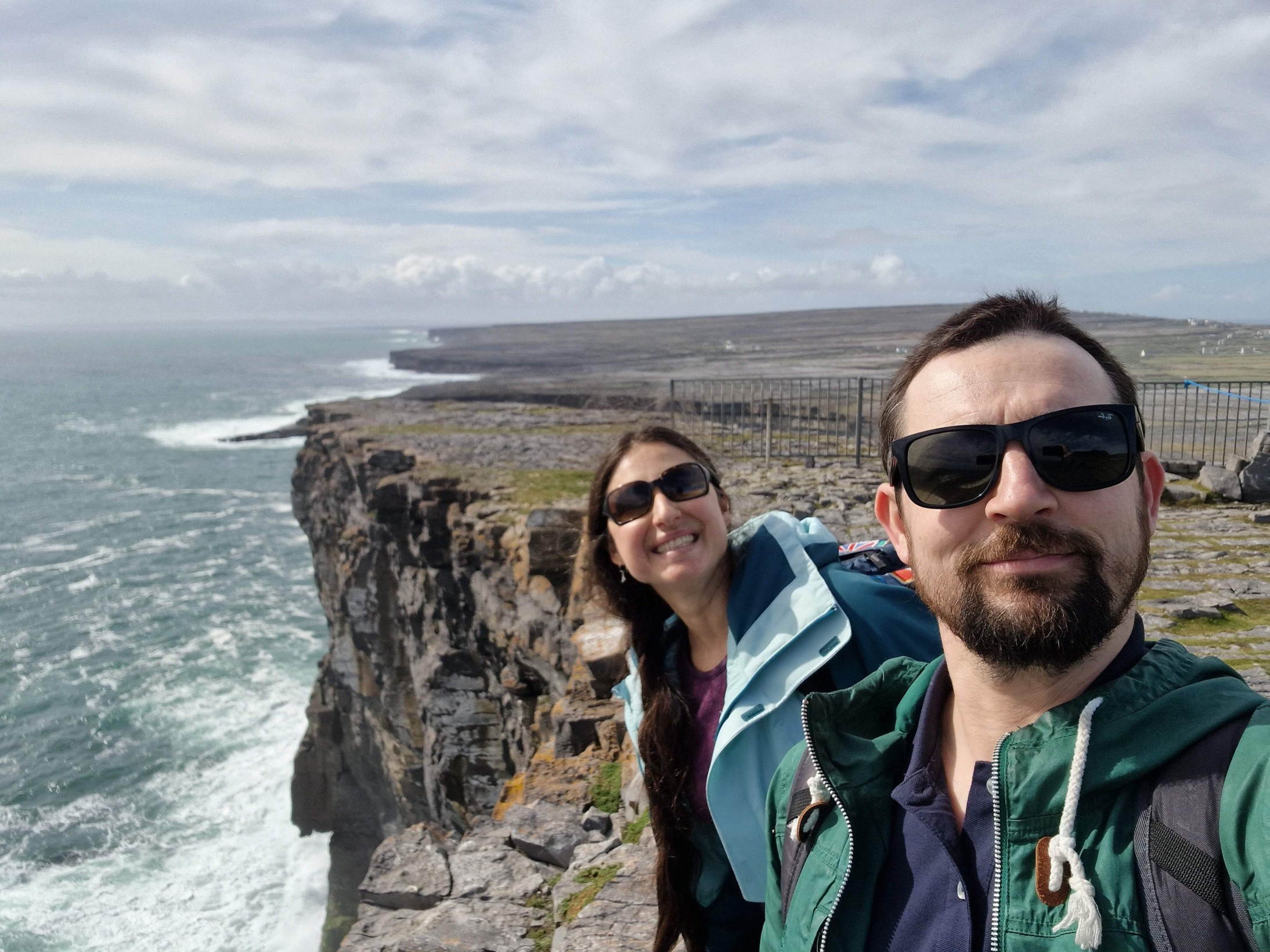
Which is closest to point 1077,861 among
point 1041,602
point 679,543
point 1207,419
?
point 1041,602

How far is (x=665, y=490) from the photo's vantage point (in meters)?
4.36

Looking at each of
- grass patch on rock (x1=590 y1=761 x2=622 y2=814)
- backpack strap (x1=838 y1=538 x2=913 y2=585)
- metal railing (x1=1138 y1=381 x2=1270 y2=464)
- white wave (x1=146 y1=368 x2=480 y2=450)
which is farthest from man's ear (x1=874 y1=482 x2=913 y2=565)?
white wave (x1=146 y1=368 x2=480 y2=450)

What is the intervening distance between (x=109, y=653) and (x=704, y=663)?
39.3 meters

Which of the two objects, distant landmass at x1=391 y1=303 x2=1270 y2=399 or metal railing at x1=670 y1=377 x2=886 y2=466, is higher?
distant landmass at x1=391 y1=303 x2=1270 y2=399

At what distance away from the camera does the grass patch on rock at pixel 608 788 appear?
291 inches

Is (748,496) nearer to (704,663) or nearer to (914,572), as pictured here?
(704,663)

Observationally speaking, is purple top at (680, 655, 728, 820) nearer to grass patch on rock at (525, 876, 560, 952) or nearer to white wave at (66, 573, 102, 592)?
grass patch on rock at (525, 876, 560, 952)

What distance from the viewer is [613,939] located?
507 cm

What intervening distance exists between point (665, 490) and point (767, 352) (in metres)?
75.2

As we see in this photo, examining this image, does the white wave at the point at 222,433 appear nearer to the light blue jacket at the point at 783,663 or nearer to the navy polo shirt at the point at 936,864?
the light blue jacket at the point at 783,663

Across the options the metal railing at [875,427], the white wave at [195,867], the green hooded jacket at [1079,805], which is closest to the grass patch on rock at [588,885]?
the green hooded jacket at [1079,805]

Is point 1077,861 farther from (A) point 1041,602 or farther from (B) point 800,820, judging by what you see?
(B) point 800,820

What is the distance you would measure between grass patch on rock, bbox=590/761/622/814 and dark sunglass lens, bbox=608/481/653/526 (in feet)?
12.3

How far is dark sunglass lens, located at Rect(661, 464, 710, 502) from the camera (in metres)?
4.34
